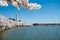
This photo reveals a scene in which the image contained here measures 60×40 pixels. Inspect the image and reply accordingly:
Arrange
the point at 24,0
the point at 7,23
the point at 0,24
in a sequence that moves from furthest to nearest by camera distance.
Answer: the point at 7,23, the point at 0,24, the point at 24,0

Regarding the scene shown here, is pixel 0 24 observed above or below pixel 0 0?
below

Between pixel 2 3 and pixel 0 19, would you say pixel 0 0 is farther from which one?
pixel 0 19

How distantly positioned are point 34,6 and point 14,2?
325mm

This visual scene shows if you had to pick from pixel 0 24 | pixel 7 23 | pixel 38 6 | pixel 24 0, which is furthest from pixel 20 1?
pixel 7 23

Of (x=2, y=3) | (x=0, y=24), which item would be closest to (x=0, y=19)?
(x=0, y=24)

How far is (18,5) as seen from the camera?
9.97 feet

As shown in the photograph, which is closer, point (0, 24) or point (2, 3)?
point (2, 3)

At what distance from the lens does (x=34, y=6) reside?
2990mm

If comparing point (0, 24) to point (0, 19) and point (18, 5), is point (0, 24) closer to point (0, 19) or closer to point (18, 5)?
point (0, 19)

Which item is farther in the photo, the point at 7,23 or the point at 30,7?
the point at 7,23

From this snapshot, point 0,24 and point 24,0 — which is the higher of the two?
point 24,0

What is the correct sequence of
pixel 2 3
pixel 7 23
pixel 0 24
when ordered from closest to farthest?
pixel 2 3, pixel 0 24, pixel 7 23

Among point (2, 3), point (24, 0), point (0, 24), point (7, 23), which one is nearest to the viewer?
point (24, 0)

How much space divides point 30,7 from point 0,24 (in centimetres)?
2999
